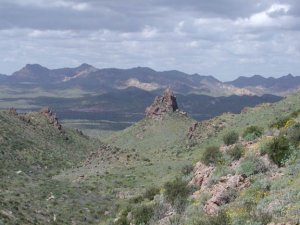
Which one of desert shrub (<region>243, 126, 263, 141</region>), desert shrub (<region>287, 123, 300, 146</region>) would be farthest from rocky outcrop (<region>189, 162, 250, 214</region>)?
desert shrub (<region>243, 126, 263, 141</region>)

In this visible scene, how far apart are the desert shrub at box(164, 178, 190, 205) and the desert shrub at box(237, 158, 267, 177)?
11.7 ft

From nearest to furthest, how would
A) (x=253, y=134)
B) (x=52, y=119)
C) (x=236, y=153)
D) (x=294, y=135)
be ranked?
(x=294, y=135) → (x=236, y=153) → (x=253, y=134) → (x=52, y=119)

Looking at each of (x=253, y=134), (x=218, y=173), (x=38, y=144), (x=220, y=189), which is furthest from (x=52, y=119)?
(x=220, y=189)

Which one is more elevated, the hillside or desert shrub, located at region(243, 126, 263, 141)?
desert shrub, located at region(243, 126, 263, 141)

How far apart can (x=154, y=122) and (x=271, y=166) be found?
417ft

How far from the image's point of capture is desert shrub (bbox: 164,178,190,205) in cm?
2814

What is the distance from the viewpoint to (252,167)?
2684cm

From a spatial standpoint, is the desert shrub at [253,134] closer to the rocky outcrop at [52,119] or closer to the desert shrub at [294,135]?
the desert shrub at [294,135]

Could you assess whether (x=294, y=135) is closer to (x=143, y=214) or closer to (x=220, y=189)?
(x=220, y=189)

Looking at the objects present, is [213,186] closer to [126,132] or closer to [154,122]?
[154,122]

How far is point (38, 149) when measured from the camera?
10544 cm

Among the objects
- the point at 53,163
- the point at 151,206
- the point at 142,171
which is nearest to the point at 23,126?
the point at 53,163

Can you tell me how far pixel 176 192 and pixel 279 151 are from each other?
6.46 m

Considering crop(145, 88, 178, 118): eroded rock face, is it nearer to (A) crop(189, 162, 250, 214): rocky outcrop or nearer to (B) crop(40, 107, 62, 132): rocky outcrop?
(B) crop(40, 107, 62, 132): rocky outcrop
